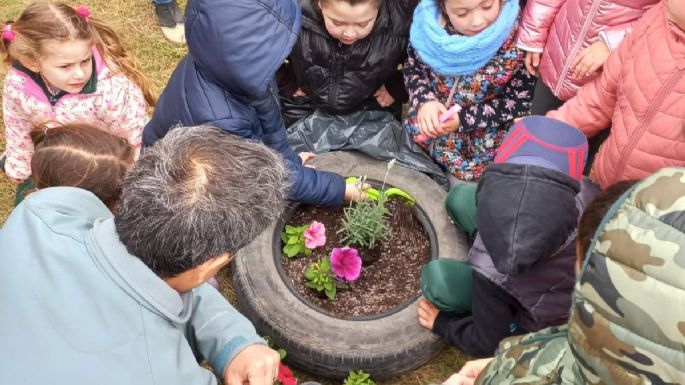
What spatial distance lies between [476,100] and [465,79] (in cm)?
12

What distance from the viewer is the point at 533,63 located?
2855 mm

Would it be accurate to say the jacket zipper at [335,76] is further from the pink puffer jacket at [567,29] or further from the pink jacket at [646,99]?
the pink jacket at [646,99]

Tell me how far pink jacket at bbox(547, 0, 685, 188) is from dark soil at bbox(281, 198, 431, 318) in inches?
36.4

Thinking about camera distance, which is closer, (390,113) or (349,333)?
(349,333)

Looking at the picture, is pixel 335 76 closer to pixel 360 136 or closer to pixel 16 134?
pixel 360 136

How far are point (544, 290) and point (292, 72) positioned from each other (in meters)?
1.80

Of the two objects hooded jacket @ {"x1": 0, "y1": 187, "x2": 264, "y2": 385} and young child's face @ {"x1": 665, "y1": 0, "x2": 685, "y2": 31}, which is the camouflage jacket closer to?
hooded jacket @ {"x1": 0, "y1": 187, "x2": 264, "y2": 385}

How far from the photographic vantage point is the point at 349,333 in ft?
8.46

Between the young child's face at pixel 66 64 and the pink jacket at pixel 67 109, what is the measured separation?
0.22 feet

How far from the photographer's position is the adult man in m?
1.54

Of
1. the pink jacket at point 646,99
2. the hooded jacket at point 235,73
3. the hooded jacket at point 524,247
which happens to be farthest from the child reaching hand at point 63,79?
the pink jacket at point 646,99

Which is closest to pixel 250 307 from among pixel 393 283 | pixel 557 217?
pixel 393 283

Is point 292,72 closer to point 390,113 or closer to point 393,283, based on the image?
point 390,113

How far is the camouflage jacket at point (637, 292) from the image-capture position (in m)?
0.96
